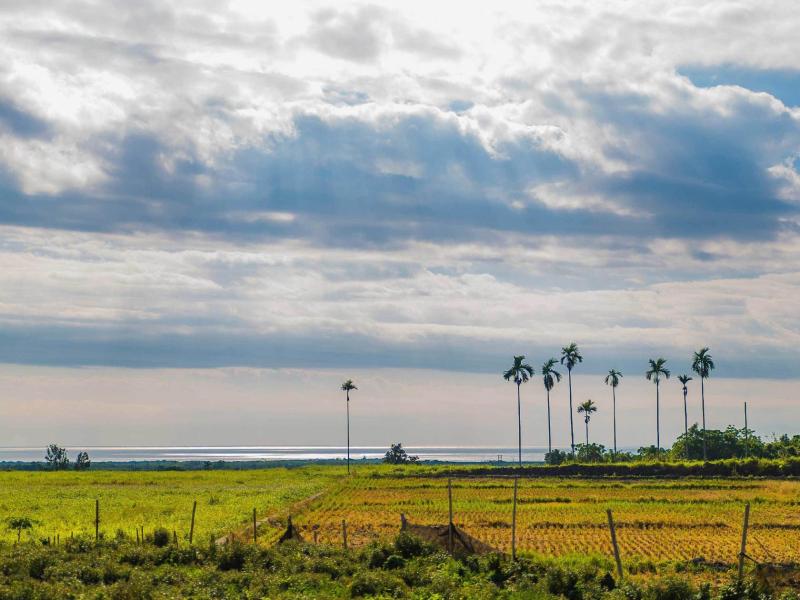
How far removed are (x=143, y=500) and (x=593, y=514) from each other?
3483cm

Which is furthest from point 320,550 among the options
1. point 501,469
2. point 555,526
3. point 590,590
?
point 501,469

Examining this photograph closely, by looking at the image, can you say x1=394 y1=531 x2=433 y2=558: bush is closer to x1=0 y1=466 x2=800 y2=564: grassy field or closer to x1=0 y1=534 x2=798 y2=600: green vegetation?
x1=0 y1=534 x2=798 y2=600: green vegetation

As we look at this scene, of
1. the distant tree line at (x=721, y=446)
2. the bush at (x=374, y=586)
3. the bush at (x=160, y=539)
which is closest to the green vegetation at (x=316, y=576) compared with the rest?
the bush at (x=374, y=586)

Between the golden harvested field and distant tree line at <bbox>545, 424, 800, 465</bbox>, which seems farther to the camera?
distant tree line at <bbox>545, 424, 800, 465</bbox>

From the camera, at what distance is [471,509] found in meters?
66.1

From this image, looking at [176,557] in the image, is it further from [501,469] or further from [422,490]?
[501,469]

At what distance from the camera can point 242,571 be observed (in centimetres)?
2994

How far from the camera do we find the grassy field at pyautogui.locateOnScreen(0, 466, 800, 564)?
147 ft

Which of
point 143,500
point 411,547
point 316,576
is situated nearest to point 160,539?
point 316,576

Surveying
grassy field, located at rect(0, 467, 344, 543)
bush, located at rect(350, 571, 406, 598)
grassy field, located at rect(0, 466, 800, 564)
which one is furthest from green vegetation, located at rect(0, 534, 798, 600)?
grassy field, located at rect(0, 467, 344, 543)

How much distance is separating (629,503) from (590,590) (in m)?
47.1

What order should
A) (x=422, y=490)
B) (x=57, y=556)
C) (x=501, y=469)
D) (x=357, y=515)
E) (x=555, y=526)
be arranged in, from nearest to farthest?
1. (x=57, y=556)
2. (x=555, y=526)
3. (x=357, y=515)
4. (x=422, y=490)
5. (x=501, y=469)

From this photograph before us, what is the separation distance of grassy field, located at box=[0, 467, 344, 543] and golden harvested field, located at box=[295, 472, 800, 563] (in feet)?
15.2

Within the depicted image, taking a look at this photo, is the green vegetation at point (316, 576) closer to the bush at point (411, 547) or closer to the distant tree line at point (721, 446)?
the bush at point (411, 547)
